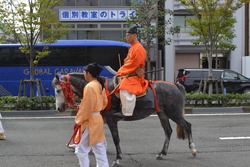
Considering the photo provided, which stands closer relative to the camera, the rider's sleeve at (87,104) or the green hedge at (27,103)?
the rider's sleeve at (87,104)

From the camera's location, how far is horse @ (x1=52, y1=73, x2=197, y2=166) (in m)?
6.08

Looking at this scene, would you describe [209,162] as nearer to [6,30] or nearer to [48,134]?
[48,134]

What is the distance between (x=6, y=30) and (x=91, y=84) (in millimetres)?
11854

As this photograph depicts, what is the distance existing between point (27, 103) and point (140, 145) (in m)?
7.96

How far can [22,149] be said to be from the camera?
23.8 ft

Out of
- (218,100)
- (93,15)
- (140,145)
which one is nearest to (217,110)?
(218,100)

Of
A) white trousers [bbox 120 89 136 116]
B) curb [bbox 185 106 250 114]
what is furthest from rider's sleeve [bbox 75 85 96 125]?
curb [bbox 185 106 250 114]

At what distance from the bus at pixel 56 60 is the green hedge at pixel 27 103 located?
516 centimetres

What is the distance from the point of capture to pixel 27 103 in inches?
561

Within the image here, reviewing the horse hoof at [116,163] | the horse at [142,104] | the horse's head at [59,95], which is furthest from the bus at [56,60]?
the horse hoof at [116,163]

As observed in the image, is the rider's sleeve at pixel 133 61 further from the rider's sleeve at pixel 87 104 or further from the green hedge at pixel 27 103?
the green hedge at pixel 27 103

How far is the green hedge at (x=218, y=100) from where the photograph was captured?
47.9 ft

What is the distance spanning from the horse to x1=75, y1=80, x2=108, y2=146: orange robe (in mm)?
1373

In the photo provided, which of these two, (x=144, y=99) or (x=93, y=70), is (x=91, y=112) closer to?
(x=93, y=70)
